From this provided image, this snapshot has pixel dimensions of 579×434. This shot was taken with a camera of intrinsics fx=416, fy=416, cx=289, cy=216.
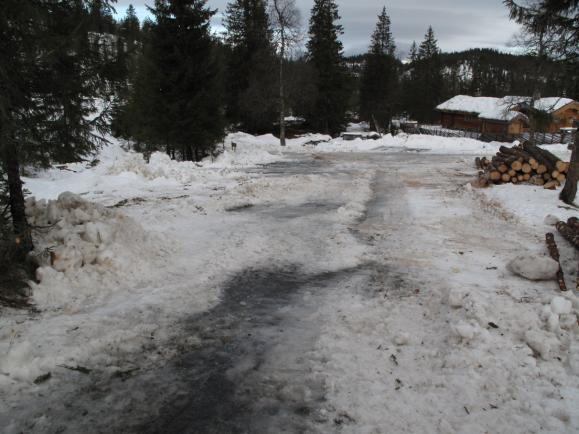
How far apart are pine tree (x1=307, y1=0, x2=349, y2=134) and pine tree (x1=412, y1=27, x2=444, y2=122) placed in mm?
25087

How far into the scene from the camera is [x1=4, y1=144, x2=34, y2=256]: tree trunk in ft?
19.3

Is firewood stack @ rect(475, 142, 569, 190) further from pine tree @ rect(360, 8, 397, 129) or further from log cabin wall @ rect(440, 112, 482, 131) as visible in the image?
log cabin wall @ rect(440, 112, 482, 131)

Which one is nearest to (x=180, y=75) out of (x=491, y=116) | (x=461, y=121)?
(x=491, y=116)

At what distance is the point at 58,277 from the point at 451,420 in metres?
5.33

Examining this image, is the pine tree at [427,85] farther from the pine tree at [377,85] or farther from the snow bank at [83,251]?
the snow bank at [83,251]

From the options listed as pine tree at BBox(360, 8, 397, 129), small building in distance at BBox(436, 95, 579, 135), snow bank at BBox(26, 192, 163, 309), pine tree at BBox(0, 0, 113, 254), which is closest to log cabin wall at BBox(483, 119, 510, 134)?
small building in distance at BBox(436, 95, 579, 135)

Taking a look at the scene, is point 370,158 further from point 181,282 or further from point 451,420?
point 451,420

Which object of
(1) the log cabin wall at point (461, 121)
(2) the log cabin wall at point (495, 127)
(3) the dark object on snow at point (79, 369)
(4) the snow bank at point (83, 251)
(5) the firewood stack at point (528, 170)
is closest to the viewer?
(3) the dark object on snow at point (79, 369)

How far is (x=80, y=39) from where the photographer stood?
5.96 meters

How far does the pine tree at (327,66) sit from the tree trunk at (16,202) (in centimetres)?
3516

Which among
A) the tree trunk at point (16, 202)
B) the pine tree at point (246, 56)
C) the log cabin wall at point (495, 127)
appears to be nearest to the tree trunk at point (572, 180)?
the tree trunk at point (16, 202)

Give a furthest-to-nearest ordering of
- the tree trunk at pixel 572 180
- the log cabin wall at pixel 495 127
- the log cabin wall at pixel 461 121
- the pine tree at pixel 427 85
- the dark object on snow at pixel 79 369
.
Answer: the pine tree at pixel 427 85 → the log cabin wall at pixel 461 121 → the log cabin wall at pixel 495 127 → the tree trunk at pixel 572 180 → the dark object on snow at pixel 79 369

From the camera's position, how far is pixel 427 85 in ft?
203

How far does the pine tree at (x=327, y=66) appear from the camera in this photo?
1565 inches
